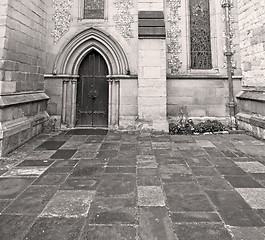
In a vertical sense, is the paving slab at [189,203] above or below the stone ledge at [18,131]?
below

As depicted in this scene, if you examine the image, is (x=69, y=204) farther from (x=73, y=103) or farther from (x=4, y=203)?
(x=73, y=103)

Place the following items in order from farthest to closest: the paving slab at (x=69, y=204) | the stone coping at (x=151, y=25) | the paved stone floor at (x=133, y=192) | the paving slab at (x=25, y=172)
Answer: the stone coping at (x=151, y=25) < the paving slab at (x=25, y=172) < the paving slab at (x=69, y=204) < the paved stone floor at (x=133, y=192)

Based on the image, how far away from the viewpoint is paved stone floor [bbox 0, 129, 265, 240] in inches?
78.2

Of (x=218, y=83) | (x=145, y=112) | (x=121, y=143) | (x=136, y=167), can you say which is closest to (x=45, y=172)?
(x=136, y=167)

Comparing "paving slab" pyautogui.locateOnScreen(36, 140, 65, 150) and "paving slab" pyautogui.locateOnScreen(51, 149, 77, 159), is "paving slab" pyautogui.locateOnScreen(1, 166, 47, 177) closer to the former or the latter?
"paving slab" pyautogui.locateOnScreen(51, 149, 77, 159)

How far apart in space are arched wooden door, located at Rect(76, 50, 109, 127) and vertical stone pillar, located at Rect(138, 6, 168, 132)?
160cm

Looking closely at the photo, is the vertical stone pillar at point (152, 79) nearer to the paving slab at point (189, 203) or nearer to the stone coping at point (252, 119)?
the stone coping at point (252, 119)

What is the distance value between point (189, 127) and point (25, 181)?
5101 mm

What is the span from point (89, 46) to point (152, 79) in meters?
2.55

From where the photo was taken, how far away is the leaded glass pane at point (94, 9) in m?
7.28

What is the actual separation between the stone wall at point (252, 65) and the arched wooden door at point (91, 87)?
179 inches

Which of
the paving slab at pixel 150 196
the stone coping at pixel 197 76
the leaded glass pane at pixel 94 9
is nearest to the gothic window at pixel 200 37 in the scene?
the stone coping at pixel 197 76

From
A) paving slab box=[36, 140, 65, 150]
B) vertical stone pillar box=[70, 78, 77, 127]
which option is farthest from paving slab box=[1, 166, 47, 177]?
vertical stone pillar box=[70, 78, 77, 127]

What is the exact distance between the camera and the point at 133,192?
2742 mm
